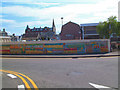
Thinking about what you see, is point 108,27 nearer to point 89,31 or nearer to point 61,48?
point 61,48

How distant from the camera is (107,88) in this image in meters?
5.59

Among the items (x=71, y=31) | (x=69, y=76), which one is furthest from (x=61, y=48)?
(x=71, y=31)

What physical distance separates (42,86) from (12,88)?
1264 mm

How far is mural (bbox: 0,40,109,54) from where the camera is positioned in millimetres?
20438

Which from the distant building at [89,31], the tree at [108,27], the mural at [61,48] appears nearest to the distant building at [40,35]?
the distant building at [89,31]

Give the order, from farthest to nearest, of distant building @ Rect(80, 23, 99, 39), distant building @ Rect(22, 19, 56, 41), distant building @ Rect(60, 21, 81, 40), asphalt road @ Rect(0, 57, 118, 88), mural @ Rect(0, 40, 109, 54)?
1. distant building @ Rect(22, 19, 56, 41)
2. distant building @ Rect(60, 21, 81, 40)
3. distant building @ Rect(80, 23, 99, 39)
4. mural @ Rect(0, 40, 109, 54)
5. asphalt road @ Rect(0, 57, 118, 88)

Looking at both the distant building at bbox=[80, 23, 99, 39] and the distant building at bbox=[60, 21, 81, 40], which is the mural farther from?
the distant building at bbox=[60, 21, 81, 40]

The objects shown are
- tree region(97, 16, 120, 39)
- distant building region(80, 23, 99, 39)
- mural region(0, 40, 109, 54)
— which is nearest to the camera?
mural region(0, 40, 109, 54)

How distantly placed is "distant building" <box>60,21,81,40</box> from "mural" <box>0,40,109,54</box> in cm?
3393

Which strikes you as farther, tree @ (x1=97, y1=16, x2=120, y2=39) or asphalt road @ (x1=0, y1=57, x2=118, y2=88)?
tree @ (x1=97, y1=16, x2=120, y2=39)

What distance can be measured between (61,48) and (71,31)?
117 ft

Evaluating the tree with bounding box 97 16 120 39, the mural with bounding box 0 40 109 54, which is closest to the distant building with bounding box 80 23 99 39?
the tree with bounding box 97 16 120 39

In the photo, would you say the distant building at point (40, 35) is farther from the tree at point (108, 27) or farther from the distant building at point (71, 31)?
the tree at point (108, 27)

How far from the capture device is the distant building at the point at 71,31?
55.4 m
